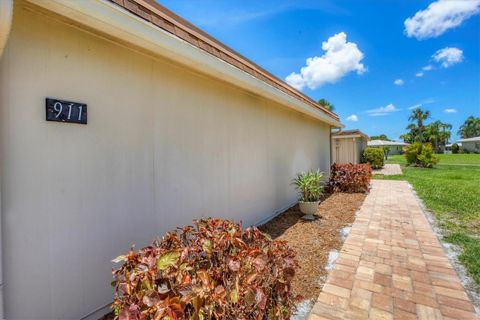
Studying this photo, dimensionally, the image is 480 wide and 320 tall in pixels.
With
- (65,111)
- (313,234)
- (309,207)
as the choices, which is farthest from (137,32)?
(309,207)

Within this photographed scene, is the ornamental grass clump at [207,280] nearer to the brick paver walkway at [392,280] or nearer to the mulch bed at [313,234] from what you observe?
the brick paver walkway at [392,280]

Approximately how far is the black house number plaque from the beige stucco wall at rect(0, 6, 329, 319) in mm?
46

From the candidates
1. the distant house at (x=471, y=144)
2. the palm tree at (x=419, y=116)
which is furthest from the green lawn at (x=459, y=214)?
the palm tree at (x=419, y=116)

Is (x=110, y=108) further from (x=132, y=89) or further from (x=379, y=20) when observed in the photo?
(x=379, y=20)

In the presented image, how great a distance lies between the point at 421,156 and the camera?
788 inches

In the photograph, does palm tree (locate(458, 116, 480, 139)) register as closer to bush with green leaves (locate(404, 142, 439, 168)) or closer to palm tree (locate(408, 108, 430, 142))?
palm tree (locate(408, 108, 430, 142))

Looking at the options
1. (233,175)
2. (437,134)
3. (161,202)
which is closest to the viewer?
(161,202)

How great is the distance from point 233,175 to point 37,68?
3.14 m

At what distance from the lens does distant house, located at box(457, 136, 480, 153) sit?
50037 millimetres

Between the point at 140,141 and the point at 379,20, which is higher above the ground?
the point at 379,20

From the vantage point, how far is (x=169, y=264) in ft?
4.97

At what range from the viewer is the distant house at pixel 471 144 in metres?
50.0

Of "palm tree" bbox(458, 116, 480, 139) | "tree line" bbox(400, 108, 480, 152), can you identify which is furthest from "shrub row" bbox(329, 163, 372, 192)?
"palm tree" bbox(458, 116, 480, 139)

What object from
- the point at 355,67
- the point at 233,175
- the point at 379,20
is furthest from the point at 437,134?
the point at 233,175
